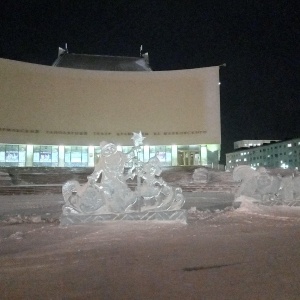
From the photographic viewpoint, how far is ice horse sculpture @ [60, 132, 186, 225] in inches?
326

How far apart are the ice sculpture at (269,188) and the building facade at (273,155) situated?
45550 mm

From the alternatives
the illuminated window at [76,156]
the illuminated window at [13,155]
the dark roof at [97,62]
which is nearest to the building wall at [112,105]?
the illuminated window at [76,156]

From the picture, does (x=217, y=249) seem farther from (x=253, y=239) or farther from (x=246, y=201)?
(x=246, y=201)

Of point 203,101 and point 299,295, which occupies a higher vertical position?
point 203,101

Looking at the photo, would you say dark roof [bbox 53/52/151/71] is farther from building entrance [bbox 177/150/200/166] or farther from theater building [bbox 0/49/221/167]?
building entrance [bbox 177/150/200/166]

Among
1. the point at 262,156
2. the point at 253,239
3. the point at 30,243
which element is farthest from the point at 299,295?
the point at 262,156

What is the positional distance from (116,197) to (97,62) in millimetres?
31361

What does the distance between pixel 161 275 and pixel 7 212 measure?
26.5ft

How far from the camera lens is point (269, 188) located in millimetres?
11953

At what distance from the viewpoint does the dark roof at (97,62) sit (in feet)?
123

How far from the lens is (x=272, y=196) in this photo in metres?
12.0

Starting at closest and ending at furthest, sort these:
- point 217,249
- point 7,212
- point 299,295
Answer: point 299,295
point 217,249
point 7,212

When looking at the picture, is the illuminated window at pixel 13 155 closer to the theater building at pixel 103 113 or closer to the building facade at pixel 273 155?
the theater building at pixel 103 113

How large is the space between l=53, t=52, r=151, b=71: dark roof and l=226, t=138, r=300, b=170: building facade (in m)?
26.3
